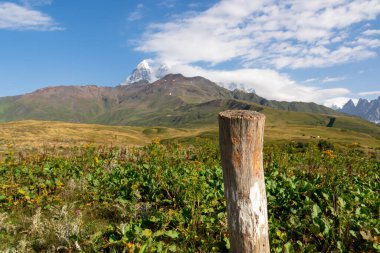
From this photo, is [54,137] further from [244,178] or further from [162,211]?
[244,178]

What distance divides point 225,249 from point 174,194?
3097 mm

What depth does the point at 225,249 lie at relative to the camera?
6984 mm

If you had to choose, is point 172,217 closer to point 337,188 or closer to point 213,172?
point 213,172

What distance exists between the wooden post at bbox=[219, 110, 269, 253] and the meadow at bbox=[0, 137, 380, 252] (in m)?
1.60

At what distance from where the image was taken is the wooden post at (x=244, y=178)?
16.4 feet

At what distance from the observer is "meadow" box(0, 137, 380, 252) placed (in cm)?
699

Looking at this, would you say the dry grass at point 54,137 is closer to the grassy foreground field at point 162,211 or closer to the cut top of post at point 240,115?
the grassy foreground field at point 162,211

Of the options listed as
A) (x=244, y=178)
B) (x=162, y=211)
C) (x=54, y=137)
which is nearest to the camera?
(x=244, y=178)

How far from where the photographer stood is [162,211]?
347 inches

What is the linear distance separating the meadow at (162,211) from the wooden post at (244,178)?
1603 mm

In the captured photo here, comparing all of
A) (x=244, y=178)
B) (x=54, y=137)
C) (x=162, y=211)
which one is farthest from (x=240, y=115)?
(x=54, y=137)

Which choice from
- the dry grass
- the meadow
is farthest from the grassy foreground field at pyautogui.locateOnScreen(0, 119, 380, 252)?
the dry grass

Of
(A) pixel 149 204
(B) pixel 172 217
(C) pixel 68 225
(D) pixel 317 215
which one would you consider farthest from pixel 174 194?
(D) pixel 317 215

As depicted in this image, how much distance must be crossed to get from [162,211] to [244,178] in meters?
4.34
